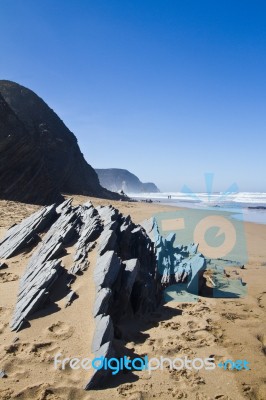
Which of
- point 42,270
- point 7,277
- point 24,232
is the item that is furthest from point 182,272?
point 24,232

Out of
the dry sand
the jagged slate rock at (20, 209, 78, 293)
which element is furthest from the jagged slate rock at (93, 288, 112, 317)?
the jagged slate rock at (20, 209, 78, 293)

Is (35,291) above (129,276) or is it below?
below

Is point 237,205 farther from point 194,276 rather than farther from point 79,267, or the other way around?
point 79,267

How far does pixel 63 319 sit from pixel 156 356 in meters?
1.67

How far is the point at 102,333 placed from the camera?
14.2 feet

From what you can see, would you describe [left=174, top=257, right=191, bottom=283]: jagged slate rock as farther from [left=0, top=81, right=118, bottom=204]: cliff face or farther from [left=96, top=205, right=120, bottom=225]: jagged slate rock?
[left=0, top=81, right=118, bottom=204]: cliff face

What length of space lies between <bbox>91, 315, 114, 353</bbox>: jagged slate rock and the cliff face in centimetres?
1828

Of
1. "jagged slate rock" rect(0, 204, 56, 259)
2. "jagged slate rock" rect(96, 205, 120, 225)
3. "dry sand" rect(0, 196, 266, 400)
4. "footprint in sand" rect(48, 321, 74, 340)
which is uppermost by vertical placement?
"jagged slate rock" rect(96, 205, 120, 225)

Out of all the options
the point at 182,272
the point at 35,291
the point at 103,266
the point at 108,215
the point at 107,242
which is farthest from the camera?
the point at 108,215

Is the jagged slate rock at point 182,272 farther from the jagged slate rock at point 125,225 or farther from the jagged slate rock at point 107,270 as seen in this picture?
the jagged slate rock at point 107,270

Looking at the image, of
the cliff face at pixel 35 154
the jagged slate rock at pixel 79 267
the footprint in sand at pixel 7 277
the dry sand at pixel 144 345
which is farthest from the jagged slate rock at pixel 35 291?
the cliff face at pixel 35 154

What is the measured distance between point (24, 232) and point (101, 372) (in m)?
5.93

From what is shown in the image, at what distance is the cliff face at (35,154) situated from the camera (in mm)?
21828

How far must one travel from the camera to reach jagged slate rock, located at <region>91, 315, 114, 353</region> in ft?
14.0
